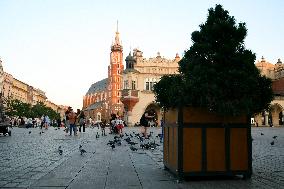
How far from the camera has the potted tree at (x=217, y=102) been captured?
6000mm

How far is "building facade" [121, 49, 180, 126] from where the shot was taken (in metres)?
60.9

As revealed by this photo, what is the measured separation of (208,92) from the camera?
19.4 ft

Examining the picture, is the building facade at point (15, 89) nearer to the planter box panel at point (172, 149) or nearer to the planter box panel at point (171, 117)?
the planter box panel at point (171, 117)

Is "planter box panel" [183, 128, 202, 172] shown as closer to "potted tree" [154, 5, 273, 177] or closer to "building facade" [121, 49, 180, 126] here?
"potted tree" [154, 5, 273, 177]

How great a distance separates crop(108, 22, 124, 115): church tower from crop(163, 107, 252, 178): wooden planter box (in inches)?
4334

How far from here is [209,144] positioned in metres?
6.16

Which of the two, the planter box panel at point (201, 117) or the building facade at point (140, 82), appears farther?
the building facade at point (140, 82)

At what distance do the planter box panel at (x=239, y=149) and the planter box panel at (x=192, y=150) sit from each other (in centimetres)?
60

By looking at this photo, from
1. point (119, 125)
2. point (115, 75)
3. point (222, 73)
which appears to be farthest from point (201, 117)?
point (115, 75)

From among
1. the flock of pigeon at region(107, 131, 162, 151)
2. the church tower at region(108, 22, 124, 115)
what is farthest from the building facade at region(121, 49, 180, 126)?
the church tower at region(108, 22, 124, 115)

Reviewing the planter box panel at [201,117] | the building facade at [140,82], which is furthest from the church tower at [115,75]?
the planter box panel at [201,117]

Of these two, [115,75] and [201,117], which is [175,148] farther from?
[115,75]

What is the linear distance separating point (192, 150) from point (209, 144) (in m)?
0.32

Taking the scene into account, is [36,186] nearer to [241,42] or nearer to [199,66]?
[199,66]
